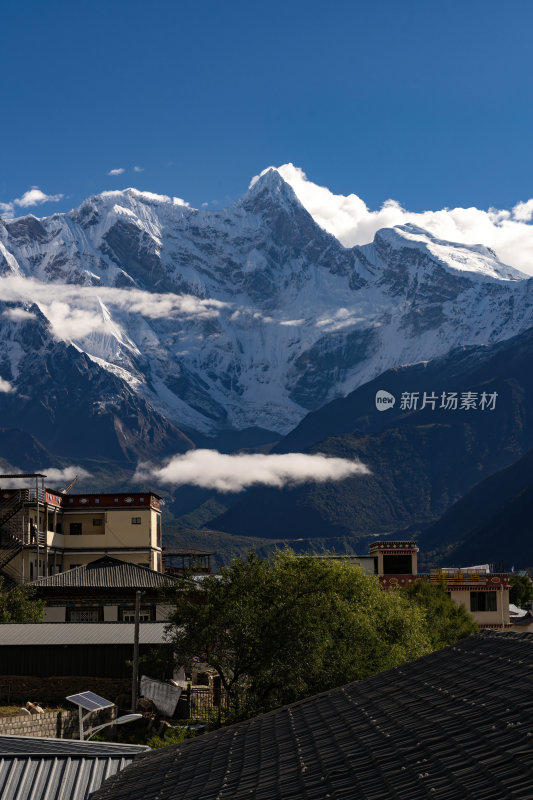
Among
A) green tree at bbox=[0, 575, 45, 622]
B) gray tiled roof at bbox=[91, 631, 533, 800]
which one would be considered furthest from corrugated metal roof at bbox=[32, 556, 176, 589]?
gray tiled roof at bbox=[91, 631, 533, 800]

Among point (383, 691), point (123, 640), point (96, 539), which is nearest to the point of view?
point (383, 691)

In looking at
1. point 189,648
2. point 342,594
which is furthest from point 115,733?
point 342,594

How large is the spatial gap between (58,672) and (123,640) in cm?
460

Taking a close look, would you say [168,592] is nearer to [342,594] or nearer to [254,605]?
[342,594]

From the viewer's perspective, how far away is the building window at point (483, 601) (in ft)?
393

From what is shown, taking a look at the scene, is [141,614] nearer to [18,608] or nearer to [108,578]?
[108,578]

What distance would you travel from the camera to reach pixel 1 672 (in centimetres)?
6838

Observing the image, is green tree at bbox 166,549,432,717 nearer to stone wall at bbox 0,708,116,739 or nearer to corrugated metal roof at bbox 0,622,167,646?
stone wall at bbox 0,708,116,739

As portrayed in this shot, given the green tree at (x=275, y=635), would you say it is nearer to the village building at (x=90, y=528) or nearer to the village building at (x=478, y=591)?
the village building at (x=478, y=591)

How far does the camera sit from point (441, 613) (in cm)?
9894

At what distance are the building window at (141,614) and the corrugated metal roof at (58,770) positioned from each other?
223ft

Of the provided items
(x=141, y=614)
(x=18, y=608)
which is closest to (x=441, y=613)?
(x=141, y=614)

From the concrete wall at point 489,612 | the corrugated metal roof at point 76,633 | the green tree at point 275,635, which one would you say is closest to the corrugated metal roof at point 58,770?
the green tree at point 275,635

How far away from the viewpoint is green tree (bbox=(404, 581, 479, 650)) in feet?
303
